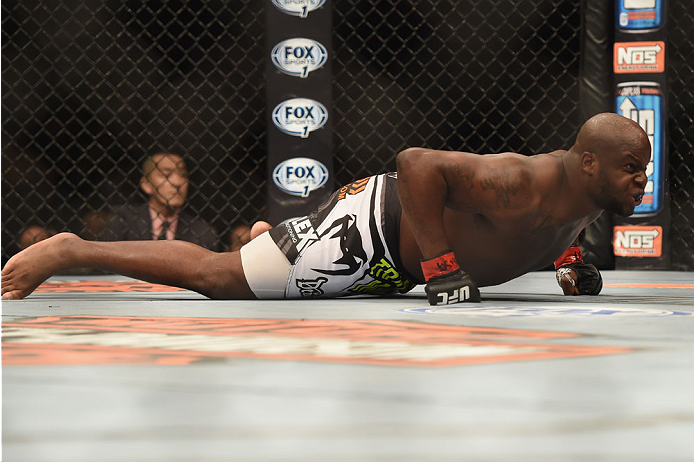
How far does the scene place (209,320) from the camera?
1.16 m

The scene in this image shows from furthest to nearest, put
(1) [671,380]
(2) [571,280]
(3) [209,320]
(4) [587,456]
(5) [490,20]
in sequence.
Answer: (5) [490,20]
(2) [571,280]
(3) [209,320]
(1) [671,380]
(4) [587,456]

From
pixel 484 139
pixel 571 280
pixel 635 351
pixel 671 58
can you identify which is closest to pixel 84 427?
pixel 635 351

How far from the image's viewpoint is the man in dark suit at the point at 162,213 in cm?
294

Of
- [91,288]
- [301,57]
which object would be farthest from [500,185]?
[301,57]

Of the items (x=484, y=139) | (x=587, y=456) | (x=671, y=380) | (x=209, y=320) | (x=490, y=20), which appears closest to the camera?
(x=587, y=456)

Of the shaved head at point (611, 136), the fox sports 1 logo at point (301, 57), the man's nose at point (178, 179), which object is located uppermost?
the fox sports 1 logo at point (301, 57)

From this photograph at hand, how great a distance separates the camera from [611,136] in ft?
4.56

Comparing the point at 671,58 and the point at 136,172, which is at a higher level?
the point at 671,58

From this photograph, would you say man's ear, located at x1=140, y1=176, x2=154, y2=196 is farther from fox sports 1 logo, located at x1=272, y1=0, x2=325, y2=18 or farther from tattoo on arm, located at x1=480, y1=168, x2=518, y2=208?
tattoo on arm, located at x1=480, y1=168, x2=518, y2=208

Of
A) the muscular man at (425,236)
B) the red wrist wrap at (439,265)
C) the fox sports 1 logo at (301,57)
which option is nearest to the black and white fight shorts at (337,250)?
the muscular man at (425,236)

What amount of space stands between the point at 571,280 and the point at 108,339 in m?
1.11

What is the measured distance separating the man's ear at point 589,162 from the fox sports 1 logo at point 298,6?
1602 millimetres

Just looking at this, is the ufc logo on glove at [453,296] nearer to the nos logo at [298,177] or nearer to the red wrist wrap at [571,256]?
the red wrist wrap at [571,256]

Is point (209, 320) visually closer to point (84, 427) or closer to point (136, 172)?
point (84, 427)
